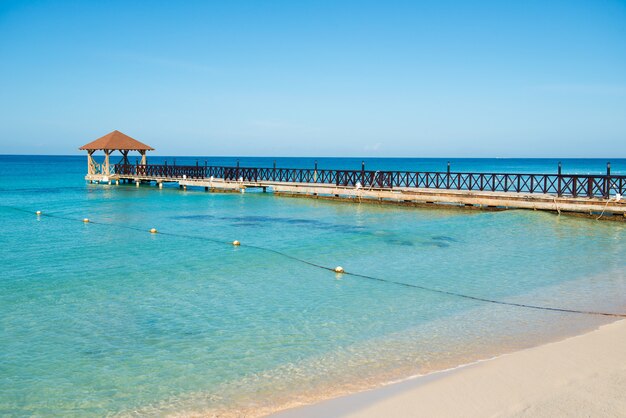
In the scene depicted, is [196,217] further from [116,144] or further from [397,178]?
[116,144]

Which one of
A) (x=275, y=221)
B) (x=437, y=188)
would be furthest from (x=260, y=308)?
(x=437, y=188)

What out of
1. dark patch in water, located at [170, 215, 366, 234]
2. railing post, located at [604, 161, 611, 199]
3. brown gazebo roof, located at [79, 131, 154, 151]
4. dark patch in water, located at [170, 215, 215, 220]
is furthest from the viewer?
brown gazebo roof, located at [79, 131, 154, 151]

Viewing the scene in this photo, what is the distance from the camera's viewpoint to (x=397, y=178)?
3047cm

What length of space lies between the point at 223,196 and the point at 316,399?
3078 cm

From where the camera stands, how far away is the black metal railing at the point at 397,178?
2384 centimetres

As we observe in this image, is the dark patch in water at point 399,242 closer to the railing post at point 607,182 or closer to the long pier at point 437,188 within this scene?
the long pier at point 437,188

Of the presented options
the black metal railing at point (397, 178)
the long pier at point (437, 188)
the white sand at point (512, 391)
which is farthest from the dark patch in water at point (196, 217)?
the white sand at point (512, 391)

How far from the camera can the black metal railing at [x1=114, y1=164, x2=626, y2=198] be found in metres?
23.8

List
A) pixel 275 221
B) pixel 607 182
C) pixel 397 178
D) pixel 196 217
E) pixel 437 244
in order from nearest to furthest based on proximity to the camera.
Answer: pixel 437 244
pixel 275 221
pixel 607 182
pixel 196 217
pixel 397 178

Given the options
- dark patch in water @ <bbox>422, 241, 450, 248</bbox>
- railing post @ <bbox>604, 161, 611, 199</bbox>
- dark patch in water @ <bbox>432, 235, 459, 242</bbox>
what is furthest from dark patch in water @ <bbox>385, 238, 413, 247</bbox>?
railing post @ <bbox>604, 161, 611, 199</bbox>

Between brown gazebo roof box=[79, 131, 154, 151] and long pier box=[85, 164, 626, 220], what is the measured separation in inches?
105

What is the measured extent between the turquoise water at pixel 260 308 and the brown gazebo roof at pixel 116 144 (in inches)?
977

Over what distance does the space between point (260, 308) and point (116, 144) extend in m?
37.9

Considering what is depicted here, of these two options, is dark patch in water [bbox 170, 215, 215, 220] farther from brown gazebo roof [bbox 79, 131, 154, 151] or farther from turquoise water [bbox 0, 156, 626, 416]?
brown gazebo roof [bbox 79, 131, 154, 151]
